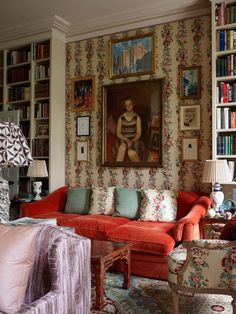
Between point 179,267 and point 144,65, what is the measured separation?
10.1 ft

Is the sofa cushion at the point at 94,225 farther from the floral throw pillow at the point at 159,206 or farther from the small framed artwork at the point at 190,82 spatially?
the small framed artwork at the point at 190,82

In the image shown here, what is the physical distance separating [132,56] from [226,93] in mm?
1505

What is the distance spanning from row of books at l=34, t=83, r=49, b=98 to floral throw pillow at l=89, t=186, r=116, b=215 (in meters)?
1.76

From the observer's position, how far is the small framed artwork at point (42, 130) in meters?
5.19

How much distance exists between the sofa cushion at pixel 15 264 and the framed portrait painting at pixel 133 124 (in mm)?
3001

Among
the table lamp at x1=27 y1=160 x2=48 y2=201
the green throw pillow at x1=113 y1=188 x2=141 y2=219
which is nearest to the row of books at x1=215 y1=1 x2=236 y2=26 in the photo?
the green throw pillow at x1=113 y1=188 x2=141 y2=219

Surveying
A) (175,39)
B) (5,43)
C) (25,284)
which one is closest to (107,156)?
(175,39)

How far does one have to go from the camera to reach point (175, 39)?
4488mm

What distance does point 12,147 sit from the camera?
1.81 metres

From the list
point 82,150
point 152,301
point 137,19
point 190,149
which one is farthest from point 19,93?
point 152,301

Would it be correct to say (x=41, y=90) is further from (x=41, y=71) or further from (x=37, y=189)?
(x=37, y=189)

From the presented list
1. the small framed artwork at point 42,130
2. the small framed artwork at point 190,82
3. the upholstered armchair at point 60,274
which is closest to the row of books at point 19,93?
the small framed artwork at point 42,130

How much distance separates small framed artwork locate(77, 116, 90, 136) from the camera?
5.08 meters

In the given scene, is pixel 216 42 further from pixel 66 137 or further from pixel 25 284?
pixel 25 284
